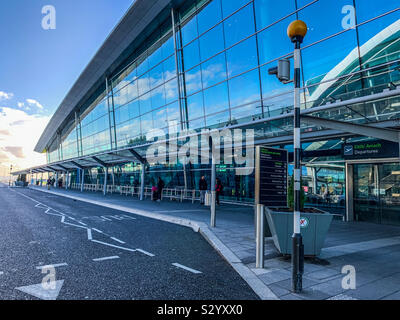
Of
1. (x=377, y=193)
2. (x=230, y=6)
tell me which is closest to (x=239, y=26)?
(x=230, y=6)

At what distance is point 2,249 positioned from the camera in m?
6.09

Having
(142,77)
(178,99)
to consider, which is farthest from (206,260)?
(142,77)

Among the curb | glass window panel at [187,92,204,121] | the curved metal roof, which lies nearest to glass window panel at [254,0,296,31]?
glass window panel at [187,92,204,121]

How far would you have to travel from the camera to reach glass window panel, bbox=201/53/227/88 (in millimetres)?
17234

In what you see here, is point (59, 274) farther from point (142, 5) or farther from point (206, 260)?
point (142, 5)

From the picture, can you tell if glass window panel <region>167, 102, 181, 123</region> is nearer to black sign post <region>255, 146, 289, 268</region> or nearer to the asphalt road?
the asphalt road

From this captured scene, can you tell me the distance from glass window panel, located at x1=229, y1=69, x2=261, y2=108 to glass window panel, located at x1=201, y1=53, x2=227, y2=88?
1206 millimetres

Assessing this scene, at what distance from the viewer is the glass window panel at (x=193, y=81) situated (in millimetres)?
19278

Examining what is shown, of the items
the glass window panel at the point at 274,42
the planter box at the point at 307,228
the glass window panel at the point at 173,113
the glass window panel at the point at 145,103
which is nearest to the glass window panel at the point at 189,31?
the glass window panel at the point at 173,113

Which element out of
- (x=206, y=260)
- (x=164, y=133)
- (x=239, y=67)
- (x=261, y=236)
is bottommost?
(x=206, y=260)

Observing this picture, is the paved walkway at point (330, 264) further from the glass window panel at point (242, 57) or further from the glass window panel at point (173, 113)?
the glass window panel at point (173, 113)

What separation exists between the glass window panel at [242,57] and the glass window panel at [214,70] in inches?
22.2

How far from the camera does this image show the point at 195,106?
64.7 feet
